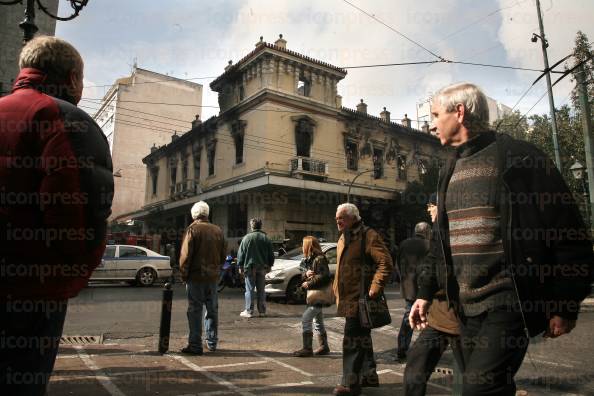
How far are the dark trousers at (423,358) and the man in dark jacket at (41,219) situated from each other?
197 centimetres

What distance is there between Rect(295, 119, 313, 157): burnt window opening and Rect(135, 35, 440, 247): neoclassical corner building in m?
0.05

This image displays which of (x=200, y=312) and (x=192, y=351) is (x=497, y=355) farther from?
(x=192, y=351)

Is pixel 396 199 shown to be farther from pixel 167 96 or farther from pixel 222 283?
pixel 167 96

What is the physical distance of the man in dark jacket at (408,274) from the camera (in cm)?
579

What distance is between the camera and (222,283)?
1498cm

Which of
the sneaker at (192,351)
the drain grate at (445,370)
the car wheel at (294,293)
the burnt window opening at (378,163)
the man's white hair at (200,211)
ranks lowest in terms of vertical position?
the drain grate at (445,370)

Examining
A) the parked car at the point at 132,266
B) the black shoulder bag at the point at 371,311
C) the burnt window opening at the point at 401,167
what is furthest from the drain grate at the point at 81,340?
the burnt window opening at the point at 401,167

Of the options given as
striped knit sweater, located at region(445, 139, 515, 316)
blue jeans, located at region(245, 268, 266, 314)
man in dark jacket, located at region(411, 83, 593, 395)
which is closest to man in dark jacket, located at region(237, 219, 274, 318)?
blue jeans, located at region(245, 268, 266, 314)

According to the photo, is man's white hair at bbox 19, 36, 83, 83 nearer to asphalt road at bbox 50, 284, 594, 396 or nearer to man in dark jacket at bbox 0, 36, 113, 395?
man in dark jacket at bbox 0, 36, 113, 395

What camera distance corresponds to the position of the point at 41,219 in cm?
173

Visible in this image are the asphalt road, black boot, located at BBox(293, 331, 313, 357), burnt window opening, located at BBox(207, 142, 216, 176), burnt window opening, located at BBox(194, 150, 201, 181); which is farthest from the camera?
burnt window opening, located at BBox(194, 150, 201, 181)

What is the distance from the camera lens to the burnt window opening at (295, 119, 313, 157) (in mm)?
24053

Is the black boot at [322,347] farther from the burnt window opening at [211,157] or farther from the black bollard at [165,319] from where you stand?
the burnt window opening at [211,157]

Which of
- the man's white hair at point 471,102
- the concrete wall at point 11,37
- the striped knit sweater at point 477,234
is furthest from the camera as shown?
the concrete wall at point 11,37
